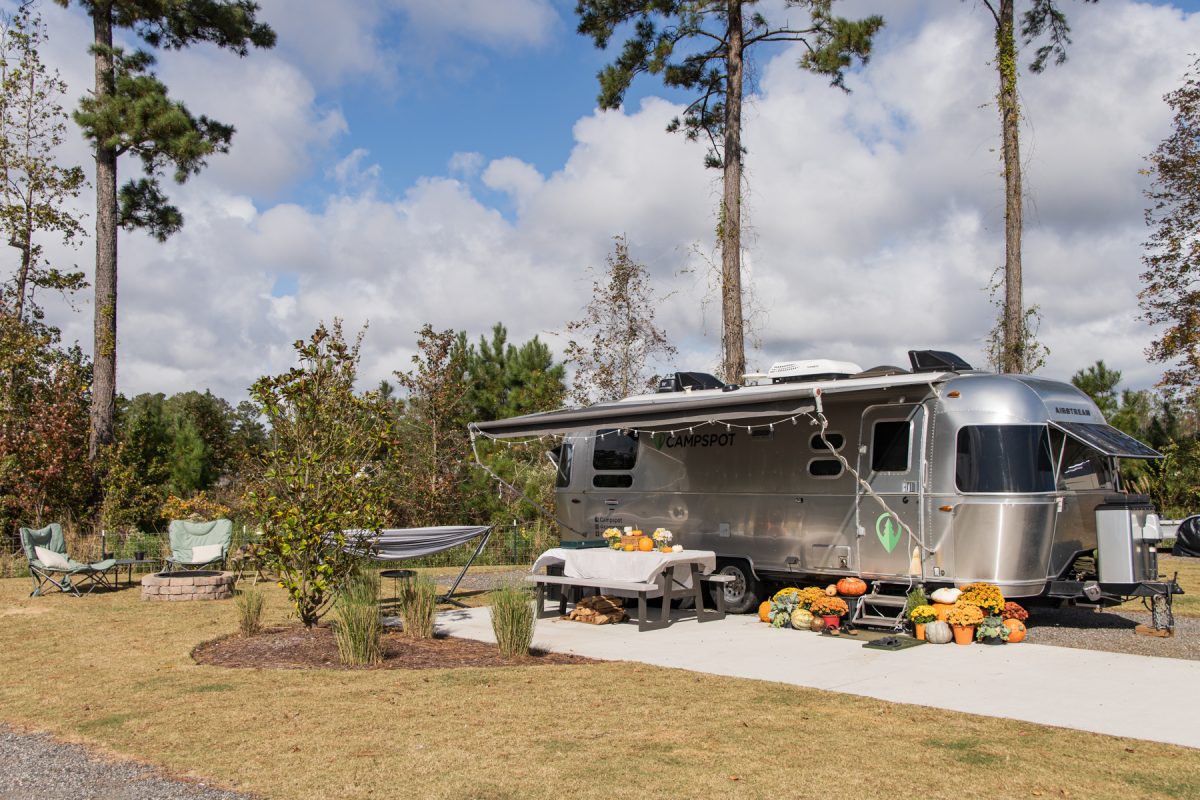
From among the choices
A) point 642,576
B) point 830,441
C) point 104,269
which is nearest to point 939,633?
point 830,441

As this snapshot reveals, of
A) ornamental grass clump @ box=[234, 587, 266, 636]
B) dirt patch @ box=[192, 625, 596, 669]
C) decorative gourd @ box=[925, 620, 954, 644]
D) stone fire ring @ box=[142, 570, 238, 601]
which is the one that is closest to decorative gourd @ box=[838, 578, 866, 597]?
decorative gourd @ box=[925, 620, 954, 644]

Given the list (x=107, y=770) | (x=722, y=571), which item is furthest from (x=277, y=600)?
(x=107, y=770)

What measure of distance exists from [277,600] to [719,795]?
893cm

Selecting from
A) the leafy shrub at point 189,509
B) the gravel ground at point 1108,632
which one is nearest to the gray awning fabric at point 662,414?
the gravel ground at point 1108,632

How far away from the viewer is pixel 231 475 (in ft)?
83.7

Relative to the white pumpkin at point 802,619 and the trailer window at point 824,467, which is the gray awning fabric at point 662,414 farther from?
the white pumpkin at point 802,619

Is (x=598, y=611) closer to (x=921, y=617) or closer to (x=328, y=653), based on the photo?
(x=328, y=653)

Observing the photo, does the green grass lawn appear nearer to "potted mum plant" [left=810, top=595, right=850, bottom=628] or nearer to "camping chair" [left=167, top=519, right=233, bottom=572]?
"potted mum plant" [left=810, top=595, right=850, bottom=628]

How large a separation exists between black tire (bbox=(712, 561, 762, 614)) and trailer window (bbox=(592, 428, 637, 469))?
6.14ft

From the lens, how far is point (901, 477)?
30.4 feet

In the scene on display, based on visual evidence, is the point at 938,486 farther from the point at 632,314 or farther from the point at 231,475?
the point at 231,475

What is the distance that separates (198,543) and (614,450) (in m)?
6.14

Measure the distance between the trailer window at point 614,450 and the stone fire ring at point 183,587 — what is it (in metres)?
5.10

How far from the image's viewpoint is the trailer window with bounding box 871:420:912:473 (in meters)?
9.31
